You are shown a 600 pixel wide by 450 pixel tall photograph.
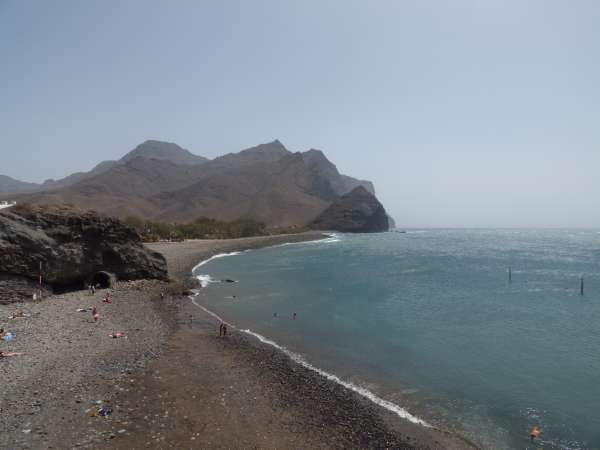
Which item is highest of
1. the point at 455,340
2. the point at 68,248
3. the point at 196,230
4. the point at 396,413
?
the point at 68,248

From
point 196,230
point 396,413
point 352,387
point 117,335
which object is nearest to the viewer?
point 396,413

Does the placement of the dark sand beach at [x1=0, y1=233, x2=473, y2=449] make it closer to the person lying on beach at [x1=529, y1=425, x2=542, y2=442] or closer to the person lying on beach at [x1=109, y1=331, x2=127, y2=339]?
the person lying on beach at [x1=109, y1=331, x2=127, y2=339]

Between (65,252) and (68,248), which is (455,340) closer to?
(65,252)

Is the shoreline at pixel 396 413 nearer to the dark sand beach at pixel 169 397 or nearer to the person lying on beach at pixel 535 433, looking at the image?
the dark sand beach at pixel 169 397

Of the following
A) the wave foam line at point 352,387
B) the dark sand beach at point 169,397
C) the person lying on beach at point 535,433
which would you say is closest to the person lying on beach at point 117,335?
the dark sand beach at point 169,397

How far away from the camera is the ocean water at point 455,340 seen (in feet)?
49.2

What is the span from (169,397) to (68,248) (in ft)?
67.1

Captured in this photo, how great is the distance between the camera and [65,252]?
28.2 m

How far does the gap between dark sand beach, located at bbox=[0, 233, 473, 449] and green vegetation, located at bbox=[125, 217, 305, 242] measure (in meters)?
56.7

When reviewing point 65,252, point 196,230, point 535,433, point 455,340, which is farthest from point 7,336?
point 196,230

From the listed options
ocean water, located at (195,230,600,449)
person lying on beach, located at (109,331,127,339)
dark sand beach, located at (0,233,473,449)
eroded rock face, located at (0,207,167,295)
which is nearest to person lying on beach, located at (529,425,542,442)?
ocean water, located at (195,230,600,449)

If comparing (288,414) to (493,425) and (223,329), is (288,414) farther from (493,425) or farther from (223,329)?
(223,329)

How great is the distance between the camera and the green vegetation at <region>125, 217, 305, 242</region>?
8957 cm

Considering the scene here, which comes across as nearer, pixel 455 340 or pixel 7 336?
pixel 7 336
